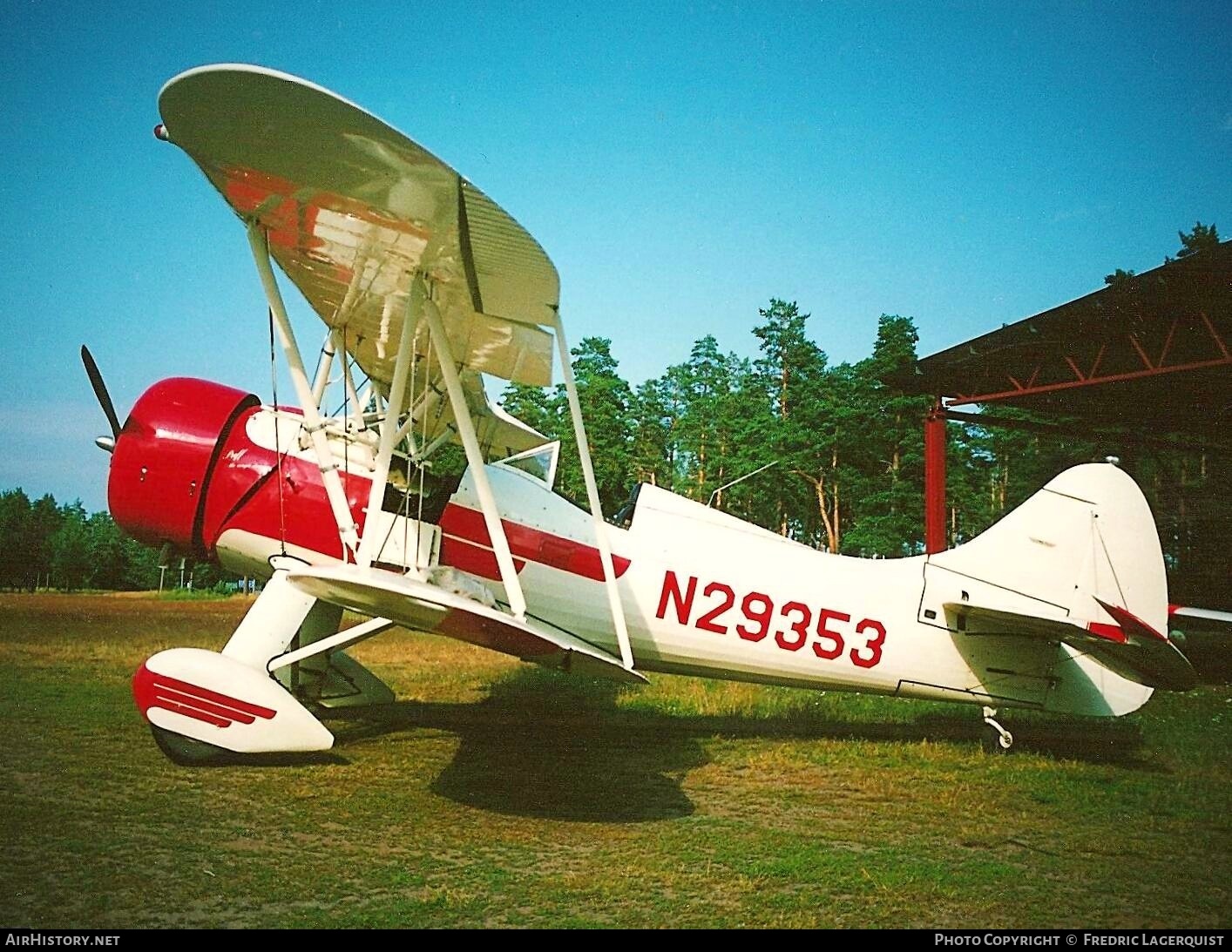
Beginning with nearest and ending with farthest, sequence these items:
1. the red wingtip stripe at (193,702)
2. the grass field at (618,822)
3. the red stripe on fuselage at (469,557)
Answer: the grass field at (618,822) → the red wingtip stripe at (193,702) → the red stripe on fuselage at (469,557)

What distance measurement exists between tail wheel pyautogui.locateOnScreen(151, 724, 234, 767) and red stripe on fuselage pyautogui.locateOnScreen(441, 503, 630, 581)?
1.84 m

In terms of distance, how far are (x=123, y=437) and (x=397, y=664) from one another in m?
6.21

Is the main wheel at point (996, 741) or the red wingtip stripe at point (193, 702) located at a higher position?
the main wheel at point (996, 741)

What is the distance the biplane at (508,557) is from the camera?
16.0 feet

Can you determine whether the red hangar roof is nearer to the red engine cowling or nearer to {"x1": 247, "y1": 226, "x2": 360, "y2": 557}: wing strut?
{"x1": 247, "y1": 226, "x2": 360, "y2": 557}: wing strut

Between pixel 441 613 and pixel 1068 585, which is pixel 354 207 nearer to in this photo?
pixel 441 613

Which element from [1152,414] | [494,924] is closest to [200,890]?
[494,924]

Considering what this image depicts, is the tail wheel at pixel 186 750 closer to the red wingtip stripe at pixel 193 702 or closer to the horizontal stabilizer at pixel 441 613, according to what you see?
the red wingtip stripe at pixel 193 702

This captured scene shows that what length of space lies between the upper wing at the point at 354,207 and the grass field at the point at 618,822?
2772mm

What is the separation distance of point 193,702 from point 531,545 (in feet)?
7.66

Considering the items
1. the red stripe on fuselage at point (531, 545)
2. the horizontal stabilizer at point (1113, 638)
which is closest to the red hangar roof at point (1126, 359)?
the horizontal stabilizer at point (1113, 638)

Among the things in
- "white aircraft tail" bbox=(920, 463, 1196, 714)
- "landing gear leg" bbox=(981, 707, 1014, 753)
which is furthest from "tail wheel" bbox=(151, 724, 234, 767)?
"landing gear leg" bbox=(981, 707, 1014, 753)

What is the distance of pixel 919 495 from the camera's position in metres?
27.7

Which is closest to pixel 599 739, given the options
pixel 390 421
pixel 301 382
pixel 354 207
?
pixel 390 421
